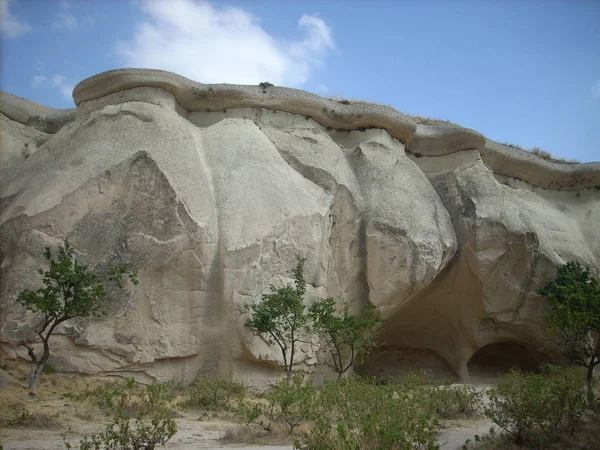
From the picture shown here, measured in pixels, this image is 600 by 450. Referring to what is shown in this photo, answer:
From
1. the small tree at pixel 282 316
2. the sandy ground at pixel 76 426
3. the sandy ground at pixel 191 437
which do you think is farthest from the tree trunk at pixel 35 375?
the small tree at pixel 282 316

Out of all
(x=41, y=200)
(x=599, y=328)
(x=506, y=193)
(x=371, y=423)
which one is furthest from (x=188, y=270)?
(x=506, y=193)

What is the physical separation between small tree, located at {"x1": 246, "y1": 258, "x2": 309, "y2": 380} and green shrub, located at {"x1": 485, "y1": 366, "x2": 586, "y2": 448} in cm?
392

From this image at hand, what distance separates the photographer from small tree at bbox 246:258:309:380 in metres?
10.0

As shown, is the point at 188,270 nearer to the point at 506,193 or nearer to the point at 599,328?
the point at 599,328

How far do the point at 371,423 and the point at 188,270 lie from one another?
244 inches

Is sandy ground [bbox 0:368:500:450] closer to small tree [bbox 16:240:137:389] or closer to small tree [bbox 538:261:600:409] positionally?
small tree [bbox 16:240:137:389]

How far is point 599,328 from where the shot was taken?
10352 mm

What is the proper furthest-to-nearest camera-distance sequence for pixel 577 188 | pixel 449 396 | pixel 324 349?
1. pixel 577 188
2. pixel 324 349
3. pixel 449 396

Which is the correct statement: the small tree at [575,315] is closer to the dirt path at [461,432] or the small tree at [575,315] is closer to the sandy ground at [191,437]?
the dirt path at [461,432]

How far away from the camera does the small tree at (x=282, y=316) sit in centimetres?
1003

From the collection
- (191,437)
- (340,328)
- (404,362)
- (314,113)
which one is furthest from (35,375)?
(404,362)

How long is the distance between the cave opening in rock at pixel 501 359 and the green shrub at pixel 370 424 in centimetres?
1041

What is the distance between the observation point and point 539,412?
22.3 feet

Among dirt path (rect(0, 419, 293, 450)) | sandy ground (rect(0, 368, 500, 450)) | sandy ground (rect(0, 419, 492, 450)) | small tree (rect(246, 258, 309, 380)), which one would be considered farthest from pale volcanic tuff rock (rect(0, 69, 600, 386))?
dirt path (rect(0, 419, 293, 450))
